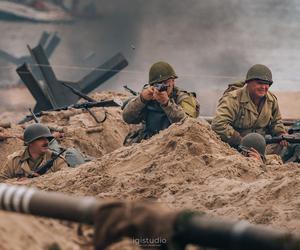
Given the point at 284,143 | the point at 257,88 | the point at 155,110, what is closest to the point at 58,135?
the point at 155,110

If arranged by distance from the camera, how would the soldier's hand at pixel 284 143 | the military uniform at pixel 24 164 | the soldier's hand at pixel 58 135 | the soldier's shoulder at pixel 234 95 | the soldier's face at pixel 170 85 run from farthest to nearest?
the soldier's hand at pixel 58 135 < the soldier's shoulder at pixel 234 95 < the soldier's hand at pixel 284 143 < the soldier's face at pixel 170 85 < the military uniform at pixel 24 164

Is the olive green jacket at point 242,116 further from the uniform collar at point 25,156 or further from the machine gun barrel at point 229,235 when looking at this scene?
the machine gun barrel at point 229,235

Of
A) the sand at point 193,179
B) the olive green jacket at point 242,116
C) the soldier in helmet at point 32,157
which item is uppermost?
the olive green jacket at point 242,116

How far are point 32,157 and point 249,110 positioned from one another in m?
2.83

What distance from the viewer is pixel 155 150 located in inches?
417

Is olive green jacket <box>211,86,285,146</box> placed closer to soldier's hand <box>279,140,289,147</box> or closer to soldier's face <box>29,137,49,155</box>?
soldier's hand <box>279,140,289,147</box>

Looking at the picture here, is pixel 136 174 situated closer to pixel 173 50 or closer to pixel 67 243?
pixel 67 243

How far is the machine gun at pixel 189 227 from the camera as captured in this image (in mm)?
4594

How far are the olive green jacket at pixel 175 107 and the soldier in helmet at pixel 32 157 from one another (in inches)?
41.9

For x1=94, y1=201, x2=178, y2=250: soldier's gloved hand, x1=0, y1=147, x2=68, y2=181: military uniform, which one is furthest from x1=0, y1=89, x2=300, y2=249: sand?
x1=94, y1=201, x2=178, y2=250: soldier's gloved hand

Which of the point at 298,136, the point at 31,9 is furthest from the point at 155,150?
the point at 31,9

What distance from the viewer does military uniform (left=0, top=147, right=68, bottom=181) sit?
1171cm

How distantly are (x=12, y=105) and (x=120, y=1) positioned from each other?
8.72 meters

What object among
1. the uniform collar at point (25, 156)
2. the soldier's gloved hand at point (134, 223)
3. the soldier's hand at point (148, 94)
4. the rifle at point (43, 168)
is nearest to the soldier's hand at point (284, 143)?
the soldier's hand at point (148, 94)
